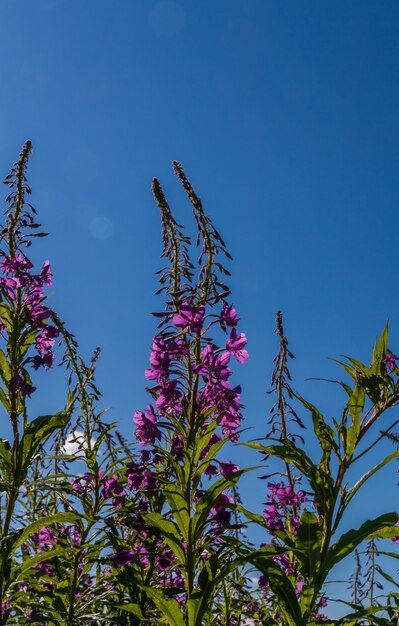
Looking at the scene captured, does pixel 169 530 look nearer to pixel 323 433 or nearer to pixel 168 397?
pixel 168 397

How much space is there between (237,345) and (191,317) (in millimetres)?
343

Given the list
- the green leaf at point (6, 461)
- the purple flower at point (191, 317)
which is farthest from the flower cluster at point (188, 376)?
the green leaf at point (6, 461)

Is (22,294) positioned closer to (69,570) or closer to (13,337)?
(13,337)

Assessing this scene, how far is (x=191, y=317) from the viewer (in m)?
3.46

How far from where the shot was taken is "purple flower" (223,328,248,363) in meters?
3.56

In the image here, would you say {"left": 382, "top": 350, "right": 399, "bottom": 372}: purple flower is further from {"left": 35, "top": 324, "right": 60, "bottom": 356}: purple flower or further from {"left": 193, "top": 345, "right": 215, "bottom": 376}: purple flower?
{"left": 35, "top": 324, "right": 60, "bottom": 356}: purple flower

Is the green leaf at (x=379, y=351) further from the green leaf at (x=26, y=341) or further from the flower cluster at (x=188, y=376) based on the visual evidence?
the green leaf at (x=26, y=341)

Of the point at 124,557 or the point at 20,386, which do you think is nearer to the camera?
the point at 124,557

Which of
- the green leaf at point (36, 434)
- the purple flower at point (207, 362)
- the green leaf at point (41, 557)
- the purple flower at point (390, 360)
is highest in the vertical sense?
the green leaf at point (36, 434)

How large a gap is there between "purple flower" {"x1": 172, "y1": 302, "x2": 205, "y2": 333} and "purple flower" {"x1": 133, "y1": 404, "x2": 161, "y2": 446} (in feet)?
1.86

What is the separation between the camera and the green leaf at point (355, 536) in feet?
9.30

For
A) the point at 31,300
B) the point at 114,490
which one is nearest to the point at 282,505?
the point at 114,490

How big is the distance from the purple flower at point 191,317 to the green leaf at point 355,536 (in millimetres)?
1370

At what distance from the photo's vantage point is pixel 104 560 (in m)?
3.84
